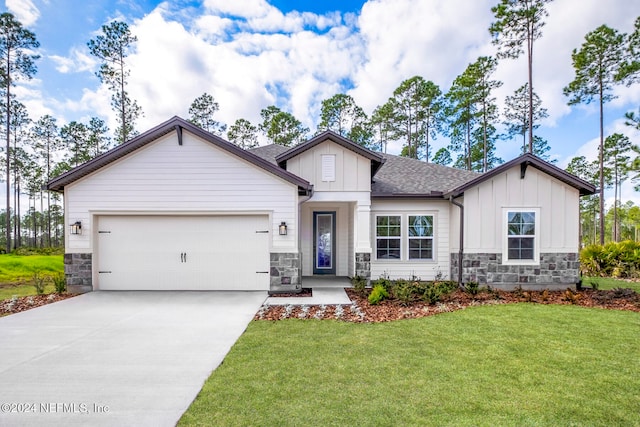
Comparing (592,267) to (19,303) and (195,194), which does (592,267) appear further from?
(19,303)

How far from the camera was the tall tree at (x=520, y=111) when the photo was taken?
800 inches

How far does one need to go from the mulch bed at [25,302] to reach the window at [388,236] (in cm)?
886

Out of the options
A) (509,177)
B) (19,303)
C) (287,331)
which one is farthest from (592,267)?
(19,303)

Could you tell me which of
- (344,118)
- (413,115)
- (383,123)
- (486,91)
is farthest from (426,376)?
(383,123)

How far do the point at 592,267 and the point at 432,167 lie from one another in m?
7.80

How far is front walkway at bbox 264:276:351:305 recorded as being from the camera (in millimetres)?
7062

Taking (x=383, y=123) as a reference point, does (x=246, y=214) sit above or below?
below

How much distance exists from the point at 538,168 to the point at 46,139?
33.8 metres

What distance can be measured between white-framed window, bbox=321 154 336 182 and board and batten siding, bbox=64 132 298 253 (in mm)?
1562

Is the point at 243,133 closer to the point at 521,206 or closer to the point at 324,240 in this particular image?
the point at 324,240

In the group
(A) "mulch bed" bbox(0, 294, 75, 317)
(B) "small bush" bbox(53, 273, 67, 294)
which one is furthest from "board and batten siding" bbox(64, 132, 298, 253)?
(A) "mulch bed" bbox(0, 294, 75, 317)

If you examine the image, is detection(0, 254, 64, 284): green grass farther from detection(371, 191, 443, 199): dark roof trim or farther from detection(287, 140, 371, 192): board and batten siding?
detection(371, 191, 443, 199): dark roof trim

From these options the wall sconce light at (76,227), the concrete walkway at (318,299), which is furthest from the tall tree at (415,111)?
the wall sconce light at (76,227)

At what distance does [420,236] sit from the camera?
9.66m
